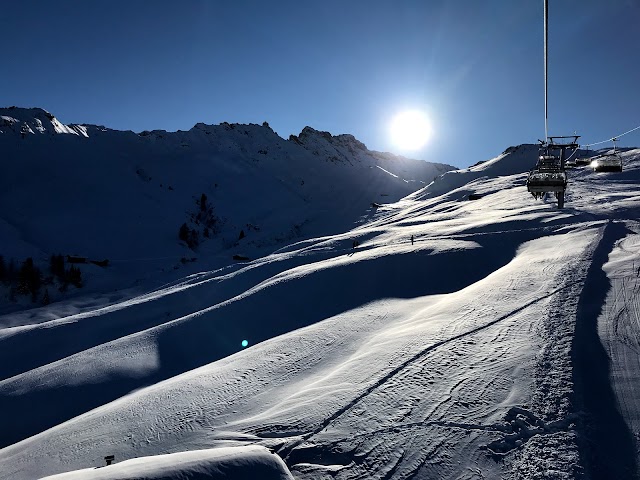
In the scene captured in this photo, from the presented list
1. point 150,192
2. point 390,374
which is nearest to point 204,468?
point 390,374

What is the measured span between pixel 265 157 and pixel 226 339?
60.9 meters

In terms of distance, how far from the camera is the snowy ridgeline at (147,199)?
109 ft

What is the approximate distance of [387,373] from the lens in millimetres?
5695

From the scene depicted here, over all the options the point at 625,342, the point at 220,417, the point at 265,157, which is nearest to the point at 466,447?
the point at 625,342

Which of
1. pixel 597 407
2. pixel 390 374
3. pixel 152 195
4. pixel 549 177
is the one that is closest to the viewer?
pixel 597 407

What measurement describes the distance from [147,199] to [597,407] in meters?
46.7

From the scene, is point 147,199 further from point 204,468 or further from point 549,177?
point 204,468

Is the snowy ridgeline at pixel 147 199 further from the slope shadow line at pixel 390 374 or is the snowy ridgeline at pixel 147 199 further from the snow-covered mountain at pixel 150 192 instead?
the slope shadow line at pixel 390 374

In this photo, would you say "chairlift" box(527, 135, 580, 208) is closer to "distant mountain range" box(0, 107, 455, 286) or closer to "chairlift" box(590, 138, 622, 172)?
"chairlift" box(590, 138, 622, 172)

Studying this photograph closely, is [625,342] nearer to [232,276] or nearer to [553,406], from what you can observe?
[553,406]

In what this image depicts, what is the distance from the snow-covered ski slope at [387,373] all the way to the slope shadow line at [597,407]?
0.02 meters

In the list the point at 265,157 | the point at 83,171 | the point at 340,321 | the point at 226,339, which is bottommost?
the point at 226,339

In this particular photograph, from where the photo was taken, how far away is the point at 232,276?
1869cm

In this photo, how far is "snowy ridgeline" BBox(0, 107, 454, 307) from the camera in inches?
1310
